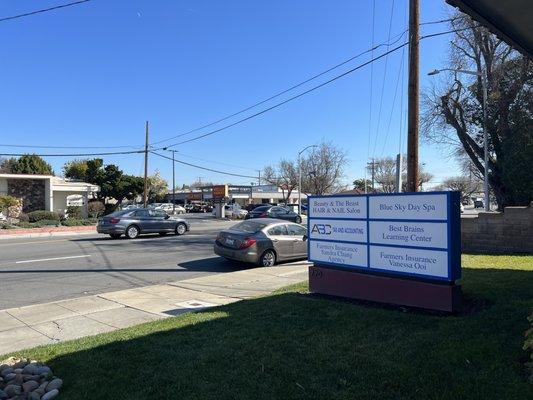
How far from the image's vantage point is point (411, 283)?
268 inches

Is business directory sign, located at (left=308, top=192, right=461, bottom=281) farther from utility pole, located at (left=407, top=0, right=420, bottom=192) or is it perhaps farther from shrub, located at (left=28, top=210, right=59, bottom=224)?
shrub, located at (left=28, top=210, right=59, bottom=224)

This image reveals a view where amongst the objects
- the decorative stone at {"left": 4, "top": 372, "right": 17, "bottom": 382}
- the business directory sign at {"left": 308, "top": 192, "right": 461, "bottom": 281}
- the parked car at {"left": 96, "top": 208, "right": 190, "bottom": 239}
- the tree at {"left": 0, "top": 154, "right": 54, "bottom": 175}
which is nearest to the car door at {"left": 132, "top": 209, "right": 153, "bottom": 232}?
the parked car at {"left": 96, "top": 208, "right": 190, "bottom": 239}

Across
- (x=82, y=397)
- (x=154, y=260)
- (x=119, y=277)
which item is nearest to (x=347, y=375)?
(x=82, y=397)

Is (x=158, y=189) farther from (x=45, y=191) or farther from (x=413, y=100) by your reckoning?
(x=413, y=100)

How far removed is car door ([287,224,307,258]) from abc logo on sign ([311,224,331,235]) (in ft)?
21.3

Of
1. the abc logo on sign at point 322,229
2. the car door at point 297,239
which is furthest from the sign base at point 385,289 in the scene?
the car door at point 297,239

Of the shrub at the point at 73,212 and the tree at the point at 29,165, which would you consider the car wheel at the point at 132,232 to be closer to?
the shrub at the point at 73,212

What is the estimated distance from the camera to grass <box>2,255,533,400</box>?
4180mm

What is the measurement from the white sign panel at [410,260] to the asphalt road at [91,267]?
635cm

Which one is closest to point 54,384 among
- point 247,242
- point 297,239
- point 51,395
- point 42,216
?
point 51,395

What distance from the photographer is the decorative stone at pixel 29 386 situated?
4852mm

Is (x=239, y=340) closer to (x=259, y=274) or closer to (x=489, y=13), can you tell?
(x=489, y=13)

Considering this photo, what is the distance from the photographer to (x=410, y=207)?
23.1 feet

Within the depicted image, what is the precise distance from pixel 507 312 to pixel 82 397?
4787mm
